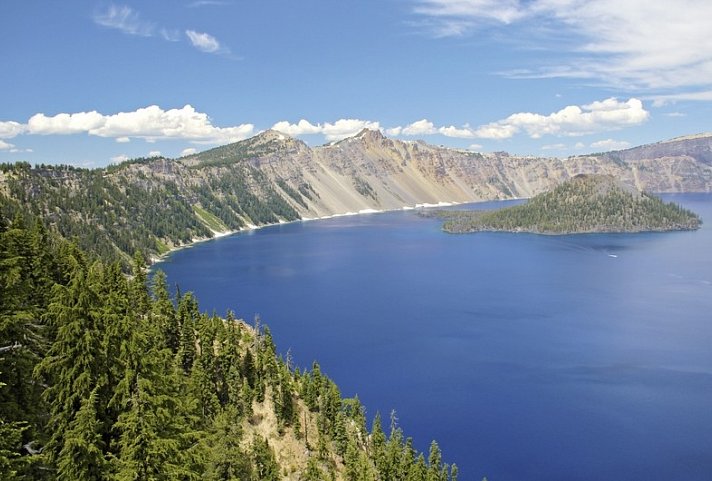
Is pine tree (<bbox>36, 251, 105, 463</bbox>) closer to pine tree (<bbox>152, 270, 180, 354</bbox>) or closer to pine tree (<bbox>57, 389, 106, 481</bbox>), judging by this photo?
pine tree (<bbox>57, 389, 106, 481</bbox>)

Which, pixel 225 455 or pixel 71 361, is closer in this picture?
pixel 71 361

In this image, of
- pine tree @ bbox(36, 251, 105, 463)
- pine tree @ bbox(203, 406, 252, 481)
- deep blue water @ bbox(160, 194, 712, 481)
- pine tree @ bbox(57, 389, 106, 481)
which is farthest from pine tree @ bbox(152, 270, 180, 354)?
pine tree @ bbox(57, 389, 106, 481)

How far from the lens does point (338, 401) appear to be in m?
77.5

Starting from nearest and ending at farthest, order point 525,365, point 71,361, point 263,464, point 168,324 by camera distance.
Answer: point 71,361
point 263,464
point 168,324
point 525,365

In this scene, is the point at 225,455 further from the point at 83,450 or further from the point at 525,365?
the point at 525,365

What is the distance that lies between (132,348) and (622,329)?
460 ft

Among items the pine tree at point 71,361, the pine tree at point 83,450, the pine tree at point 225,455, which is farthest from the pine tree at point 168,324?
Answer: the pine tree at point 83,450

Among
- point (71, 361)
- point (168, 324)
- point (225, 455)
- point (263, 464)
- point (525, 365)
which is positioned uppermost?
point (71, 361)

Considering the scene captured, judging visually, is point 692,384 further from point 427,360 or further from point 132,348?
point 132,348

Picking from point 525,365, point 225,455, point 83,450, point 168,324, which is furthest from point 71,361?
point 525,365

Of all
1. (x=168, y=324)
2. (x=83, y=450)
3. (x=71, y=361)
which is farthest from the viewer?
(x=168, y=324)

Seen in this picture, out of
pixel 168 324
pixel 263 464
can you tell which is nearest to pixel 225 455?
pixel 263 464

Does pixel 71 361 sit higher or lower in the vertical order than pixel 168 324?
higher

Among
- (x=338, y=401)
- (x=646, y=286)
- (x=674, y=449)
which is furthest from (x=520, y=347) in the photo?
(x=646, y=286)
